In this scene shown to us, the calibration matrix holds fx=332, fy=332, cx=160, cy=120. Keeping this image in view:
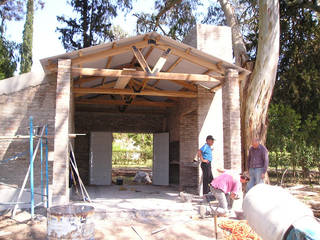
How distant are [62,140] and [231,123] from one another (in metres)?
3.90

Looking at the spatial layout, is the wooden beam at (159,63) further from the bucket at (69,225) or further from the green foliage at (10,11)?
the green foliage at (10,11)

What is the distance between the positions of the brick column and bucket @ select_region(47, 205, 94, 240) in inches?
99.3

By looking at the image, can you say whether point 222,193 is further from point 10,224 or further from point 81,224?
point 10,224

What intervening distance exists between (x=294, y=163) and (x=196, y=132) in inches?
209

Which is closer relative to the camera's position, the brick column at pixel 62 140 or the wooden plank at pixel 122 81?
the brick column at pixel 62 140

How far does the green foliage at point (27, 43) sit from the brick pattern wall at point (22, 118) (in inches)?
455

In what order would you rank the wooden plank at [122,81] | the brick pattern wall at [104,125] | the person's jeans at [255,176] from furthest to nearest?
1. the brick pattern wall at [104,125]
2. the wooden plank at [122,81]
3. the person's jeans at [255,176]

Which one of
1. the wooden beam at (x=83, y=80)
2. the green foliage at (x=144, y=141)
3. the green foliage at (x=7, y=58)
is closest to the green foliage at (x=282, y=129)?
the wooden beam at (x=83, y=80)

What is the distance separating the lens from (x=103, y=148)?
1377cm

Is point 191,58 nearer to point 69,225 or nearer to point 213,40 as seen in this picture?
point 213,40

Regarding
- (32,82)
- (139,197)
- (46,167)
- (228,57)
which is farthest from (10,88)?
(228,57)

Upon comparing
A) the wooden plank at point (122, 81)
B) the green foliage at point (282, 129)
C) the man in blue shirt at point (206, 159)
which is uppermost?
the wooden plank at point (122, 81)

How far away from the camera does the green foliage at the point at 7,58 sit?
17.6 m

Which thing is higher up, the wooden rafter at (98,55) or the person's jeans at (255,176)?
the wooden rafter at (98,55)
